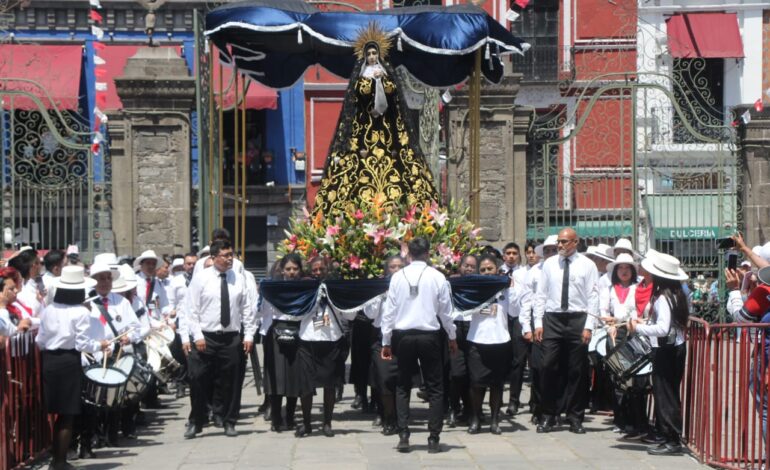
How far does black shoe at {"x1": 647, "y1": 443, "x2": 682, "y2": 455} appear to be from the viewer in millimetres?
12023

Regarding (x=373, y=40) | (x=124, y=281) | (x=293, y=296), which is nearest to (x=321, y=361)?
(x=293, y=296)

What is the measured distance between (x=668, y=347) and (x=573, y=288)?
5.69 feet

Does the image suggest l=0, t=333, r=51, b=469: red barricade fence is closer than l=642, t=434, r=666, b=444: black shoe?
Yes

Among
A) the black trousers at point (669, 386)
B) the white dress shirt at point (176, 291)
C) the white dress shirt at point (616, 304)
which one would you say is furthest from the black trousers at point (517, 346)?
the white dress shirt at point (176, 291)

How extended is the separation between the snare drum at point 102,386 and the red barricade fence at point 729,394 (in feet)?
15.5

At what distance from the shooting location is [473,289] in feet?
43.7

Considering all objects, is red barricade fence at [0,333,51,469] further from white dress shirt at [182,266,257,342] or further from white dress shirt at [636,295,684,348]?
white dress shirt at [636,295,684,348]

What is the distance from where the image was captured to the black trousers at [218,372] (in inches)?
520

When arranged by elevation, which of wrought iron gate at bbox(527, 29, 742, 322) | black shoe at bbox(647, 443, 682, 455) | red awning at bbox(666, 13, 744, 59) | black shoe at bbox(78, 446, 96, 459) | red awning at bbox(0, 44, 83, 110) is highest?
red awning at bbox(666, 13, 744, 59)

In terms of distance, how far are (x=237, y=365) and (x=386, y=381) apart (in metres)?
1.60

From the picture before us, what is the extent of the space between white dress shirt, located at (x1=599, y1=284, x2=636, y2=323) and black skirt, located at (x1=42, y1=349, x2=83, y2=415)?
508cm

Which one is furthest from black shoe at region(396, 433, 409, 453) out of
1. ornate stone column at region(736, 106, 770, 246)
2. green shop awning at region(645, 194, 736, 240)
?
ornate stone column at region(736, 106, 770, 246)

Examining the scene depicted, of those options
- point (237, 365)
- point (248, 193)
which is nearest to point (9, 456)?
point (237, 365)

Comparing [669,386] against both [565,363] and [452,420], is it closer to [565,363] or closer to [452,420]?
[565,363]
